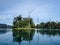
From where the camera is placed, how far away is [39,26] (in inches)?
3413

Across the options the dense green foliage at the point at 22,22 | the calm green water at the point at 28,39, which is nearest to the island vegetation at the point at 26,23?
the dense green foliage at the point at 22,22

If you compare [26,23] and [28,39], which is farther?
[26,23]

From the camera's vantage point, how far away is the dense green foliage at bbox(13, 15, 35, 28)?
218ft

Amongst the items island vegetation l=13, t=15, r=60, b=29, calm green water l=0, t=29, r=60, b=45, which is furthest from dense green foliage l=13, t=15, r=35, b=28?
calm green water l=0, t=29, r=60, b=45

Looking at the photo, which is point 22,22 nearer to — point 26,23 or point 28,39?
point 26,23

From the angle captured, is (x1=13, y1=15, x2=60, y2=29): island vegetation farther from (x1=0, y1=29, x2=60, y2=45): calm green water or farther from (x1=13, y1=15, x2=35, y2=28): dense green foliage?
(x1=0, y1=29, x2=60, y2=45): calm green water

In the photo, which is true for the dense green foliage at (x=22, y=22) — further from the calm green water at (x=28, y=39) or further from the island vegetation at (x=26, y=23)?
the calm green water at (x=28, y=39)

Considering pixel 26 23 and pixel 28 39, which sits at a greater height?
pixel 26 23

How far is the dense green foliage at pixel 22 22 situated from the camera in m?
66.4

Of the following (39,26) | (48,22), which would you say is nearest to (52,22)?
(48,22)

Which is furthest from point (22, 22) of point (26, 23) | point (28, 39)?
point (28, 39)

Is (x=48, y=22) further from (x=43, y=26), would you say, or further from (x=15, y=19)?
(x=15, y=19)

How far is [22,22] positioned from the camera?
66500mm

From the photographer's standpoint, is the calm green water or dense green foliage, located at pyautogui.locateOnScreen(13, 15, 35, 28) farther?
dense green foliage, located at pyautogui.locateOnScreen(13, 15, 35, 28)
